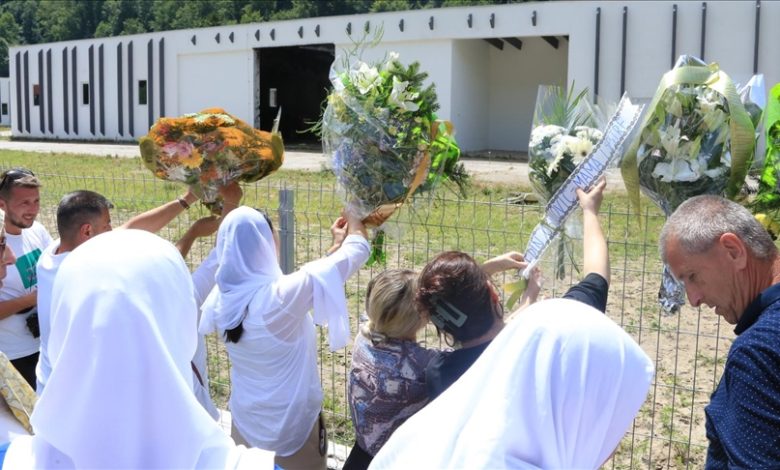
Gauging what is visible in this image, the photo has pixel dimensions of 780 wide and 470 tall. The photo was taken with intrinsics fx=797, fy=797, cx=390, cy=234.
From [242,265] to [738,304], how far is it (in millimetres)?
2000

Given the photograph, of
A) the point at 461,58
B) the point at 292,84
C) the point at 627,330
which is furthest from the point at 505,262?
the point at 292,84

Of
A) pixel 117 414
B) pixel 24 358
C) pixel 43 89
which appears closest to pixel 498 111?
pixel 43 89

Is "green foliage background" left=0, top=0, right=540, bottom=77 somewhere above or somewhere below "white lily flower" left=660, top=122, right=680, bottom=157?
above

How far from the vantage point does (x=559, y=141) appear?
320cm

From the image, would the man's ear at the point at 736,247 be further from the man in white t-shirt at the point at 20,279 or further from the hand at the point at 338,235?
the man in white t-shirt at the point at 20,279

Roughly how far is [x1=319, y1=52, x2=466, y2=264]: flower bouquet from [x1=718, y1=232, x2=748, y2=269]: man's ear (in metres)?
1.56

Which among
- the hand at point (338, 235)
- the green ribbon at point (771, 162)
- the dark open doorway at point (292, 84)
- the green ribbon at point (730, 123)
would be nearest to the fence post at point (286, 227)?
the hand at point (338, 235)

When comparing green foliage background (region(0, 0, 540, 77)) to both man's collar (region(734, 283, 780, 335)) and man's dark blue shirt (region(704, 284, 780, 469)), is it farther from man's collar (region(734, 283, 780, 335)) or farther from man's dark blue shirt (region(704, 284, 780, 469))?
man's dark blue shirt (region(704, 284, 780, 469))

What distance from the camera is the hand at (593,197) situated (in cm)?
294

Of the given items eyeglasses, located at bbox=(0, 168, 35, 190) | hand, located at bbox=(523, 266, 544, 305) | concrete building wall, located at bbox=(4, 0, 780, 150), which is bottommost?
hand, located at bbox=(523, 266, 544, 305)

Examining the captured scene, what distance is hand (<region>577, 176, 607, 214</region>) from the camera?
294 centimetres

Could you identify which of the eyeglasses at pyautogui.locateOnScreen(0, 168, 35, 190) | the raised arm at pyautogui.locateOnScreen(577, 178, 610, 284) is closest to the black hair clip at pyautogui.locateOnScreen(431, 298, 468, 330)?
the raised arm at pyautogui.locateOnScreen(577, 178, 610, 284)

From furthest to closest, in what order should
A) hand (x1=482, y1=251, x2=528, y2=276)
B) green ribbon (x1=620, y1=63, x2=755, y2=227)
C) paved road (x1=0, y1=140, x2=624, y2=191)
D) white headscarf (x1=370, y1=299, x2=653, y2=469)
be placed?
paved road (x1=0, y1=140, x2=624, y2=191) → hand (x1=482, y1=251, x2=528, y2=276) → green ribbon (x1=620, y1=63, x2=755, y2=227) → white headscarf (x1=370, y1=299, x2=653, y2=469)

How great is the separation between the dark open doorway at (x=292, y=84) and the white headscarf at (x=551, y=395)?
31.3 m
